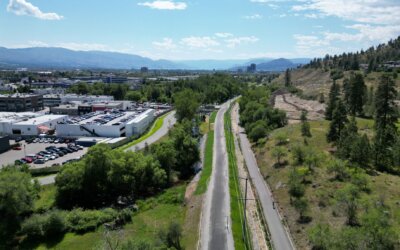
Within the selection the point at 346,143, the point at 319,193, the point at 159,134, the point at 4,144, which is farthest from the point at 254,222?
the point at 4,144

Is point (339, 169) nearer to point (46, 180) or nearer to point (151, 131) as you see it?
point (46, 180)

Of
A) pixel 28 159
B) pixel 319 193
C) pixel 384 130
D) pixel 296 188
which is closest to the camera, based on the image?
pixel 319 193

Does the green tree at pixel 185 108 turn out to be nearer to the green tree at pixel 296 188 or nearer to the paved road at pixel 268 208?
the paved road at pixel 268 208

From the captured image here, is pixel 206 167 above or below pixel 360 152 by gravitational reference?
below

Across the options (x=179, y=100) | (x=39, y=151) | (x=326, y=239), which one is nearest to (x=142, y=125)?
(x=179, y=100)

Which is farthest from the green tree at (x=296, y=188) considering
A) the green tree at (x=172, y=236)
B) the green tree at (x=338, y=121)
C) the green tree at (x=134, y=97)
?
the green tree at (x=134, y=97)

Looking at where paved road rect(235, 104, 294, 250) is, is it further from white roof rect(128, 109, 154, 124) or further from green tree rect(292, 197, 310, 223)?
white roof rect(128, 109, 154, 124)

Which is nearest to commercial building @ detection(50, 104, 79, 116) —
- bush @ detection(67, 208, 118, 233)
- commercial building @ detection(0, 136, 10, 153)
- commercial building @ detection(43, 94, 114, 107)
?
commercial building @ detection(43, 94, 114, 107)
